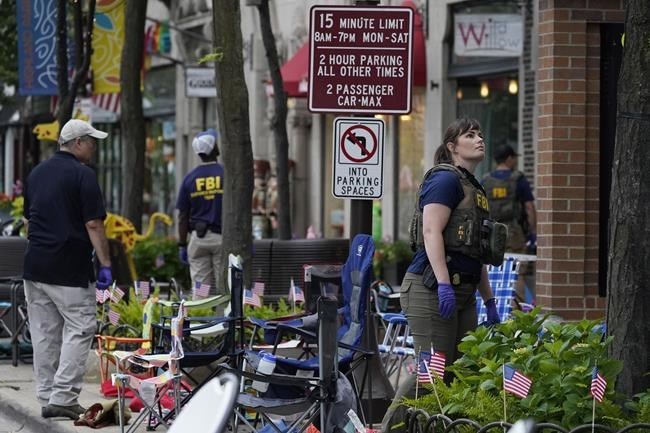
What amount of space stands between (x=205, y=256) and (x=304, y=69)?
814cm

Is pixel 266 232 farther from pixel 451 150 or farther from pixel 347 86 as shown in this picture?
pixel 451 150

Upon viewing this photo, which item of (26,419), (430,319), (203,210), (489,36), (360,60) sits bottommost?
(26,419)

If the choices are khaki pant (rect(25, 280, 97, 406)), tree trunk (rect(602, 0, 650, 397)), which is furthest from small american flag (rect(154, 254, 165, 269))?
tree trunk (rect(602, 0, 650, 397))

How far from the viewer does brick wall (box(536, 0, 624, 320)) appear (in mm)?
10891

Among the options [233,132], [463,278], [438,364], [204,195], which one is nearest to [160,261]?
[204,195]

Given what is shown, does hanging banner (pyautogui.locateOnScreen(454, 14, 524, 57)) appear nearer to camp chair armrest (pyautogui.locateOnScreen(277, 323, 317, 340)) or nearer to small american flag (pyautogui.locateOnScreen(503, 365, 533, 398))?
camp chair armrest (pyautogui.locateOnScreen(277, 323, 317, 340))

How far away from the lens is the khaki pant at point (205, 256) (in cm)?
1552

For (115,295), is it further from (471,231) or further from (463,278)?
(471,231)

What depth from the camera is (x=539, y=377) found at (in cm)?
743

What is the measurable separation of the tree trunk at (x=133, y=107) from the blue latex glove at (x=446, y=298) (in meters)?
10.9

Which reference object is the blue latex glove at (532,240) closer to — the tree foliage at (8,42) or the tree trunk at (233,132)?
the tree trunk at (233,132)

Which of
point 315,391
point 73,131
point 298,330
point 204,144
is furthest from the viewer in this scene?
point 204,144

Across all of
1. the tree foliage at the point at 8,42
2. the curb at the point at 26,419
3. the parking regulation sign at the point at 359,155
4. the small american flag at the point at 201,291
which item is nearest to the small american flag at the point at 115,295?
the small american flag at the point at 201,291

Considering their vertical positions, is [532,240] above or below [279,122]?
below
